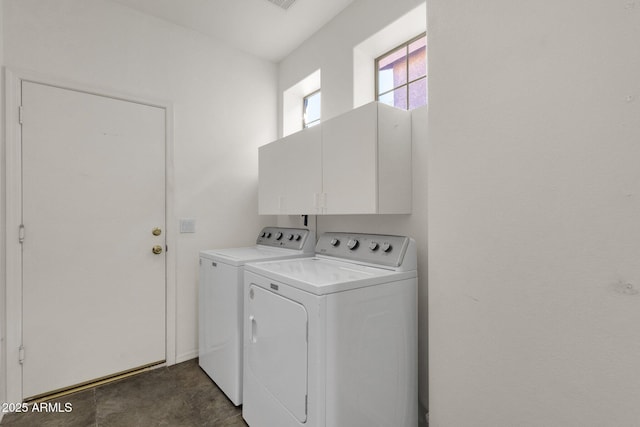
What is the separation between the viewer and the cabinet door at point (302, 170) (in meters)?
2.00

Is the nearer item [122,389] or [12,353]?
[12,353]

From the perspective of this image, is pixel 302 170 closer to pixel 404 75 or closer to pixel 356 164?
pixel 356 164

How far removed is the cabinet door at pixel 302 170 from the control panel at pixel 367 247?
267mm

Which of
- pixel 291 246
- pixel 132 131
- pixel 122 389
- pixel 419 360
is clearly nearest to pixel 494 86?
pixel 419 360

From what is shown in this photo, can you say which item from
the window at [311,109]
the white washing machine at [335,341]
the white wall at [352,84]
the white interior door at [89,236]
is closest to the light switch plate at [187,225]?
the white interior door at [89,236]

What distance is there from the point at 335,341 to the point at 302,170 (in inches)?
49.0

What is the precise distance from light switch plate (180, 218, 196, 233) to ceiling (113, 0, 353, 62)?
1.68 m

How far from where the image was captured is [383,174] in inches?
64.9

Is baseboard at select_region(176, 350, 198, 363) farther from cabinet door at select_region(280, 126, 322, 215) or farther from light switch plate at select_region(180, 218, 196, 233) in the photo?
cabinet door at select_region(280, 126, 322, 215)

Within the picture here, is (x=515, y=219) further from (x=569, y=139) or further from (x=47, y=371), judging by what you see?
(x=47, y=371)

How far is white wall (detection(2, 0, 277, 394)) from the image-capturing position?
6.61 ft

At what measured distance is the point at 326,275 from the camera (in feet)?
4.88

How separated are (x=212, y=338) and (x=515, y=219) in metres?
2.13

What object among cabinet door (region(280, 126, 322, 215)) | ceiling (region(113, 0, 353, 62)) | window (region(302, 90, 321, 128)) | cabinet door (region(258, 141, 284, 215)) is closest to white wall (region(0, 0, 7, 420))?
ceiling (region(113, 0, 353, 62))
